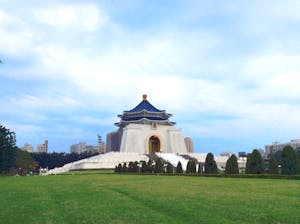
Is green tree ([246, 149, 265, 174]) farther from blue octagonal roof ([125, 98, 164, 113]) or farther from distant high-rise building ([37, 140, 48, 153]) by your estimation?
distant high-rise building ([37, 140, 48, 153])

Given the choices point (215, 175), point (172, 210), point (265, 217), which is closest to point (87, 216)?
point (172, 210)

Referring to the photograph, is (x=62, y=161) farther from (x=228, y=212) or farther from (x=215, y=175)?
(x=228, y=212)

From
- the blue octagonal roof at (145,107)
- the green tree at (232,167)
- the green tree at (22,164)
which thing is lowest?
the green tree at (232,167)

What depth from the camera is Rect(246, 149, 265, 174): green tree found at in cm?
2239

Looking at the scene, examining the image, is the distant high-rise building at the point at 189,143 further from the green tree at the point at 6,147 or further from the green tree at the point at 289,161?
the green tree at the point at 289,161

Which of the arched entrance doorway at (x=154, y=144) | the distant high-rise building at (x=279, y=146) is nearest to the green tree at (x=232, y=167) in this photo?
the arched entrance doorway at (x=154, y=144)

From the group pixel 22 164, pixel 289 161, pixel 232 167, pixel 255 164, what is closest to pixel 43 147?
pixel 22 164

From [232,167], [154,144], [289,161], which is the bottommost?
[232,167]

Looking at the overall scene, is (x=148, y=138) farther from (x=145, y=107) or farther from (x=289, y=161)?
(x=289, y=161)

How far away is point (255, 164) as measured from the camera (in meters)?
22.5

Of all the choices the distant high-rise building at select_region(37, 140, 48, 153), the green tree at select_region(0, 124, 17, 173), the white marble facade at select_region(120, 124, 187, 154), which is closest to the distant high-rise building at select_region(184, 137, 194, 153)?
the white marble facade at select_region(120, 124, 187, 154)

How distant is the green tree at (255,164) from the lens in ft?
73.5

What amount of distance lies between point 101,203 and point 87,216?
1799mm

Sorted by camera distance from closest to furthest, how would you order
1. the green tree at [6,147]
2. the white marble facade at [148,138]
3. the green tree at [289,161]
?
the green tree at [289,161] < the green tree at [6,147] < the white marble facade at [148,138]
